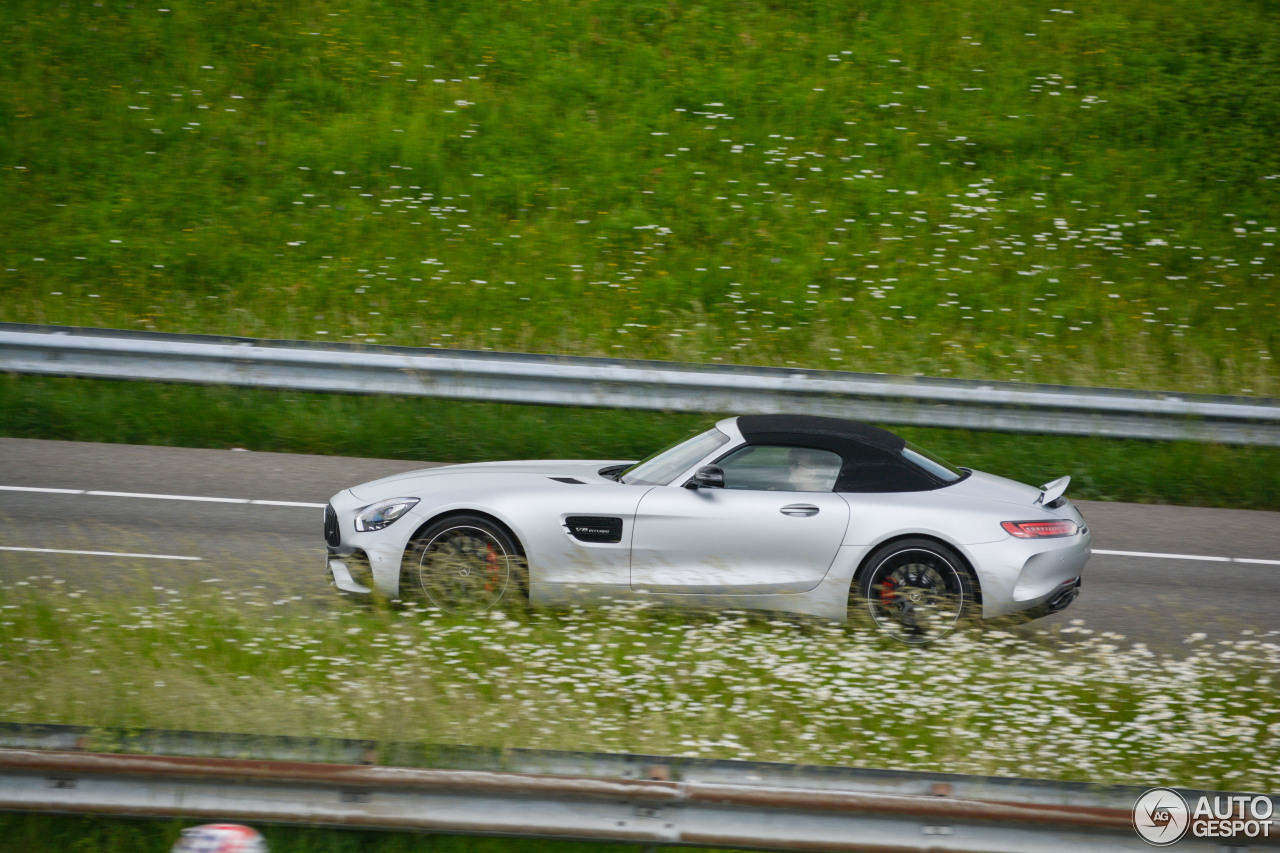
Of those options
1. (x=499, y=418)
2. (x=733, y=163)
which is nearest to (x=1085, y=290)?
(x=733, y=163)

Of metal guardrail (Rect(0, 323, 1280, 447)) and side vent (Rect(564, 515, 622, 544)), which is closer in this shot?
side vent (Rect(564, 515, 622, 544))

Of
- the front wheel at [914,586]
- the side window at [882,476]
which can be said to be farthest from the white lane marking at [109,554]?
the front wheel at [914,586]

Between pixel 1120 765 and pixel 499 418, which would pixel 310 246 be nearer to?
pixel 499 418

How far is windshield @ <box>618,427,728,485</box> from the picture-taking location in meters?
6.38

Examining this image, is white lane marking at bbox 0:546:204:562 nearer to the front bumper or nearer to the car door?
the front bumper

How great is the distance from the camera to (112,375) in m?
10.4

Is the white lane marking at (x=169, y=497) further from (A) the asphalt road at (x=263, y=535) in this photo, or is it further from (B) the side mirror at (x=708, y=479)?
(B) the side mirror at (x=708, y=479)

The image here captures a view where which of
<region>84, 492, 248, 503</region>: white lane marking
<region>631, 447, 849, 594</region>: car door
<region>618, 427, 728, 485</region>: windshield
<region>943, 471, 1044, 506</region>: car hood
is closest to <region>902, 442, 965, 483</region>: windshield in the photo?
<region>943, 471, 1044, 506</region>: car hood

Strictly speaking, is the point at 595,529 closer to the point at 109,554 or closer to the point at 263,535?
the point at 263,535

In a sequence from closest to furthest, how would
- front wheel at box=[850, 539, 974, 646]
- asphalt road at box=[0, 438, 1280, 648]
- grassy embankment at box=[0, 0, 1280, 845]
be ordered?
front wheel at box=[850, 539, 974, 646]
asphalt road at box=[0, 438, 1280, 648]
grassy embankment at box=[0, 0, 1280, 845]

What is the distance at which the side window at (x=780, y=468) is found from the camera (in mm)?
6246

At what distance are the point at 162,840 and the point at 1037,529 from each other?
4571 millimetres

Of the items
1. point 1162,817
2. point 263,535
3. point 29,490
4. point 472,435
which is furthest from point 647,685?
point 29,490

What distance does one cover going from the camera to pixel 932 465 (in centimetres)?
656
